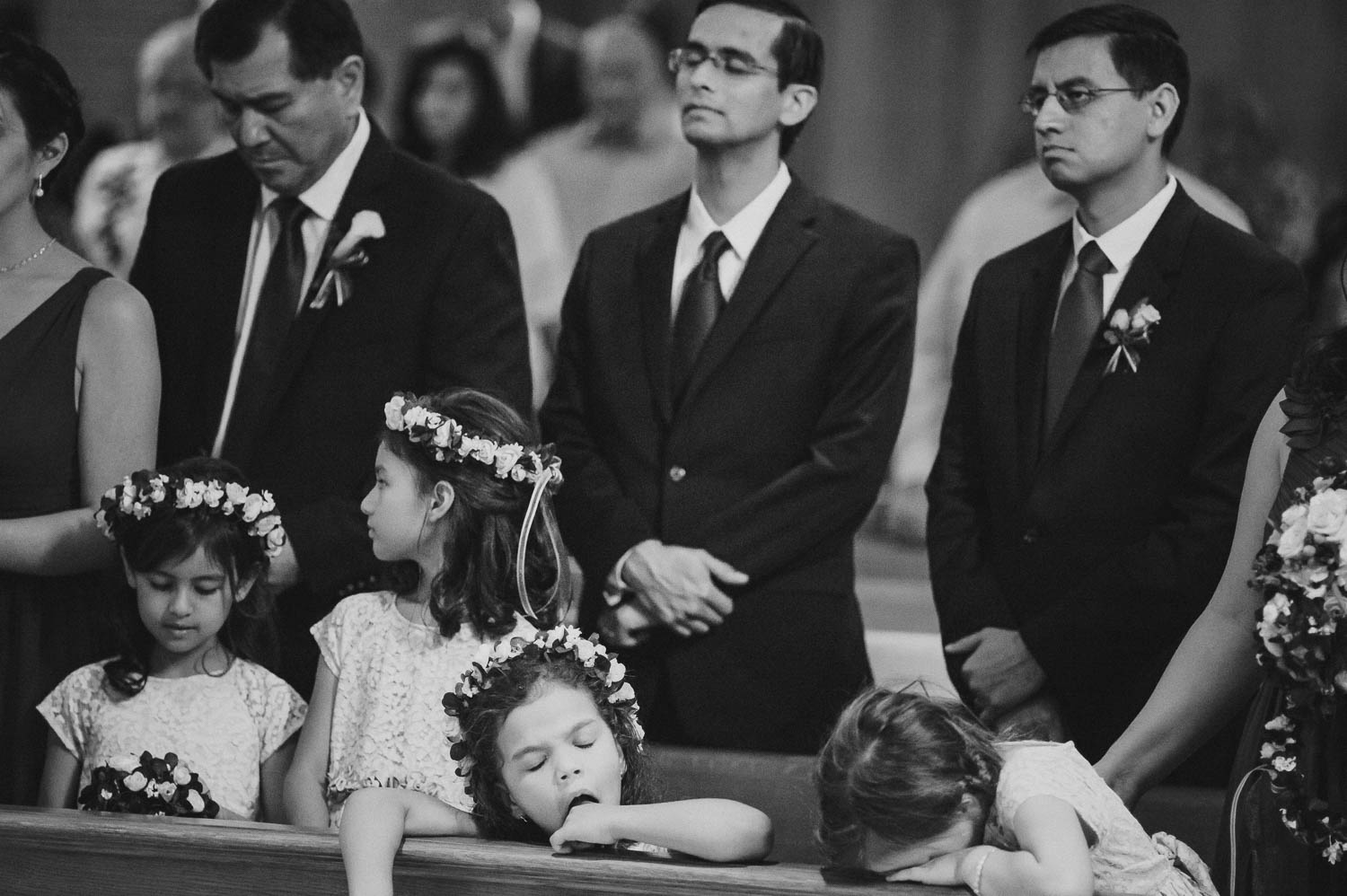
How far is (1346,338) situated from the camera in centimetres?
266

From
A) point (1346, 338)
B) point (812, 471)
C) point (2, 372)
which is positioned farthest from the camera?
point (812, 471)

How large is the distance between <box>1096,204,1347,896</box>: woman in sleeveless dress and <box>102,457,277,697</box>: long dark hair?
1651 millimetres

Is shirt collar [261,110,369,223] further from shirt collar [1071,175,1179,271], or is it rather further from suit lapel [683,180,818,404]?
shirt collar [1071,175,1179,271]

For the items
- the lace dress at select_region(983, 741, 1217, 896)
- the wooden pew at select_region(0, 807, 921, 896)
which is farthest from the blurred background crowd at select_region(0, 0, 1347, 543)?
the wooden pew at select_region(0, 807, 921, 896)

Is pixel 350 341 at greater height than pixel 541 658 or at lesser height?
greater

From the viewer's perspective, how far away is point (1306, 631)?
231 cm

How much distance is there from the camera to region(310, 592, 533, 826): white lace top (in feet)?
10.6

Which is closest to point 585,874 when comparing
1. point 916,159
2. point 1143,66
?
point 1143,66

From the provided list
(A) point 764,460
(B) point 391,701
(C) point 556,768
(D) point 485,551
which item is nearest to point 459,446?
(D) point 485,551

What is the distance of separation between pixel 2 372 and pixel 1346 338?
245 centimetres

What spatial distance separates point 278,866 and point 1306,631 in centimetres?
139

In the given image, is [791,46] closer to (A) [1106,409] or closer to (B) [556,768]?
(A) [1106,409]

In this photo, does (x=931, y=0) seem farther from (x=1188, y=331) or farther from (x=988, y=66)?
(x=1188, y=331)

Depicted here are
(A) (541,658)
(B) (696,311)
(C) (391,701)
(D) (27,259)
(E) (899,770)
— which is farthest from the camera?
(B) (696,311)
